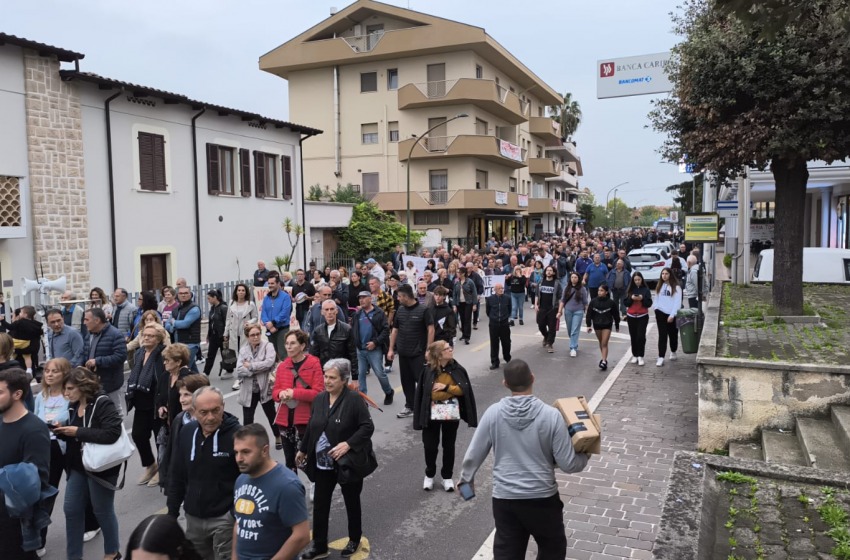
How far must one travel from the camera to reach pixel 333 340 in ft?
27.8

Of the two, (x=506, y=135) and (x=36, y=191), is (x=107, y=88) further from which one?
(x=506, y=135)

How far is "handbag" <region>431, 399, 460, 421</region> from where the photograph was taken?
20.9ft

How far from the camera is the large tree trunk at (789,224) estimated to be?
10.3 metres

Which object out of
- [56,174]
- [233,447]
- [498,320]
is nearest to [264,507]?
[233,447]

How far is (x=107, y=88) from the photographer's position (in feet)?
57.0

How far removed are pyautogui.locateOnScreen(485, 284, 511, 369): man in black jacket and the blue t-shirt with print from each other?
27.3 feet

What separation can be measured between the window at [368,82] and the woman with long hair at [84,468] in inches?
1536

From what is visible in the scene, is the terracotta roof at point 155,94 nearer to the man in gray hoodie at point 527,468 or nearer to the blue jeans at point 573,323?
the blue jeans at point 573,323

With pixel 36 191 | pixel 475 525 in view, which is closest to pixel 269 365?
pixel 475 525

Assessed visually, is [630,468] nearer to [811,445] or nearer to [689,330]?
[811,445]

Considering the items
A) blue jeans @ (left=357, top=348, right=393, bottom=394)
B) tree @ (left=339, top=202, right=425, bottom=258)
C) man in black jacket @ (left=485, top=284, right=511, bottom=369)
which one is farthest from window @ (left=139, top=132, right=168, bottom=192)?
blue jeans @ (left=357, top=348, right=393, bottom=394)

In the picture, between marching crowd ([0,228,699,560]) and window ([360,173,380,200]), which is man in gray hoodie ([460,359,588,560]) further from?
window ([360,173,380,200])

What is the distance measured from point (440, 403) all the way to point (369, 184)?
37.1 meters

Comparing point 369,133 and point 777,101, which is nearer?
point 777,101
